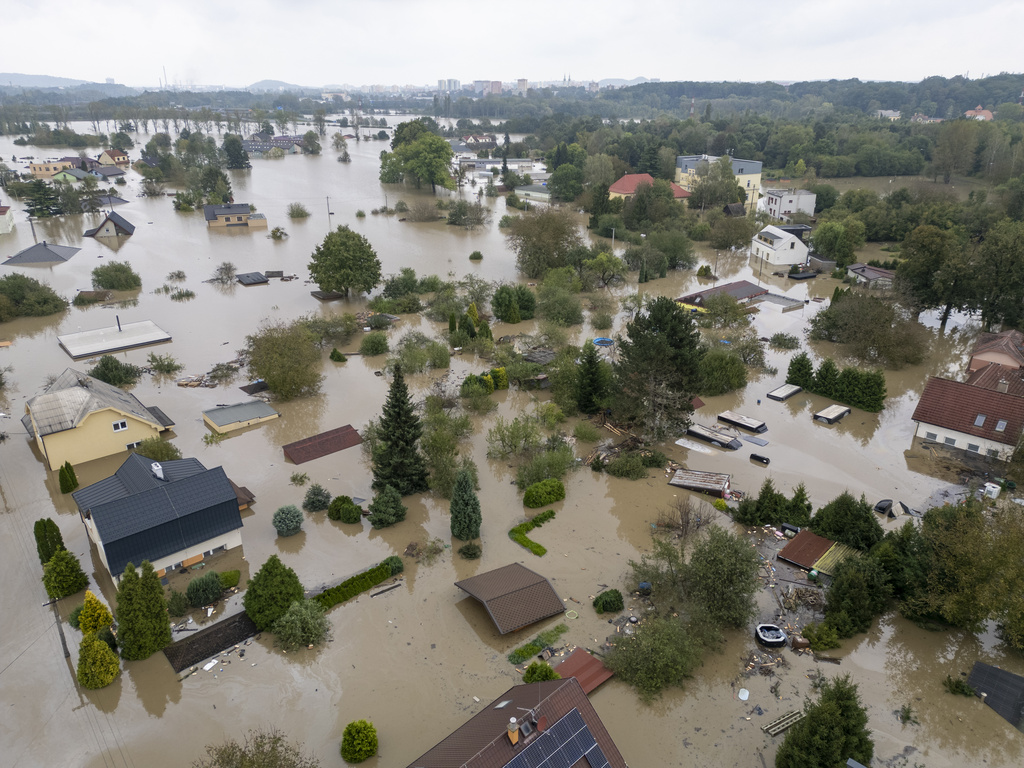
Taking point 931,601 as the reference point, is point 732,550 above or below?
above

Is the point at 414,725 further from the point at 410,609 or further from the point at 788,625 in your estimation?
the point at 788,625

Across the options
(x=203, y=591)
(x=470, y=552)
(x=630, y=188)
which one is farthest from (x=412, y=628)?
(x=630, y=188)

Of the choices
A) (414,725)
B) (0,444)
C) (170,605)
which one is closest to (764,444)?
(414,725)

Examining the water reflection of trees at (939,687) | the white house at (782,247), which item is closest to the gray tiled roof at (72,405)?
the water reflection of trees at (939,687)

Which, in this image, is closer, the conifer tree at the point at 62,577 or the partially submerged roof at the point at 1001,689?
the partially submerged roof at the point at 1001,689

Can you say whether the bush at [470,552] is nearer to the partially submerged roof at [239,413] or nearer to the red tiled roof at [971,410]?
the partially submerged roof at [239,413]

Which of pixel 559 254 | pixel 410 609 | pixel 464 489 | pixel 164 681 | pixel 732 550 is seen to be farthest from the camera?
pixel 559 254
